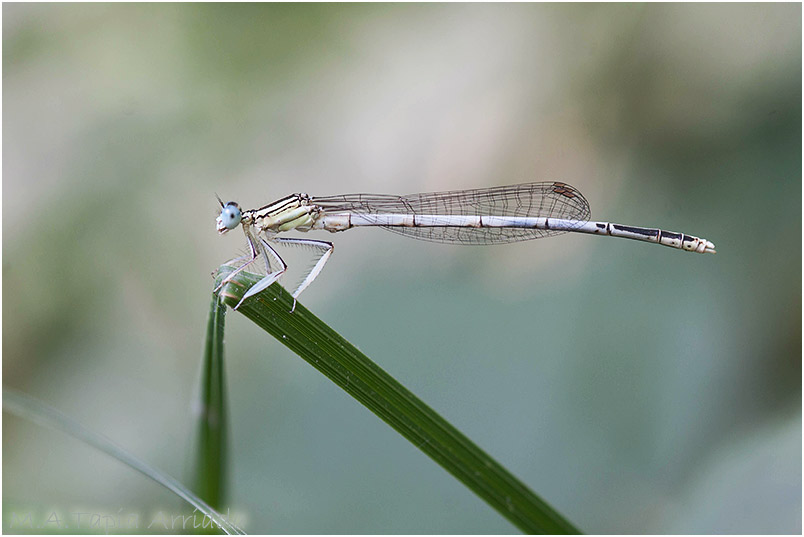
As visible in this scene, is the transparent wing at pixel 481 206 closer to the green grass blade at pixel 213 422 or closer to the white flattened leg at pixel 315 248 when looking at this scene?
the white flattened leg at pixel 315 248

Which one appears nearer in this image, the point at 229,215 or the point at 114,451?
the point at 114,451

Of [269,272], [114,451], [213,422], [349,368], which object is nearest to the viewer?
[349,368]

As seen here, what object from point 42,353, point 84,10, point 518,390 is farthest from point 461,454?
point 84,10

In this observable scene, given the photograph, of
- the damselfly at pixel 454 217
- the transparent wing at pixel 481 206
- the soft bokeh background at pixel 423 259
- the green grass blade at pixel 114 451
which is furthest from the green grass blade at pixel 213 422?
the transparent wing at pixel 481 206

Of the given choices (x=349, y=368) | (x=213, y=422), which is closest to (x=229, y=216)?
(x=213, y=422)

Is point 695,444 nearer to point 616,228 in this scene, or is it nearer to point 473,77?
point 616,228

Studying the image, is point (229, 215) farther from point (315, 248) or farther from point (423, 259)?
point (423, 259)

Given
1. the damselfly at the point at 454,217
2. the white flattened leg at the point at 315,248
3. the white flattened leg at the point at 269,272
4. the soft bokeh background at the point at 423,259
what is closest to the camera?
the white flattened leg at the point at 269,272
